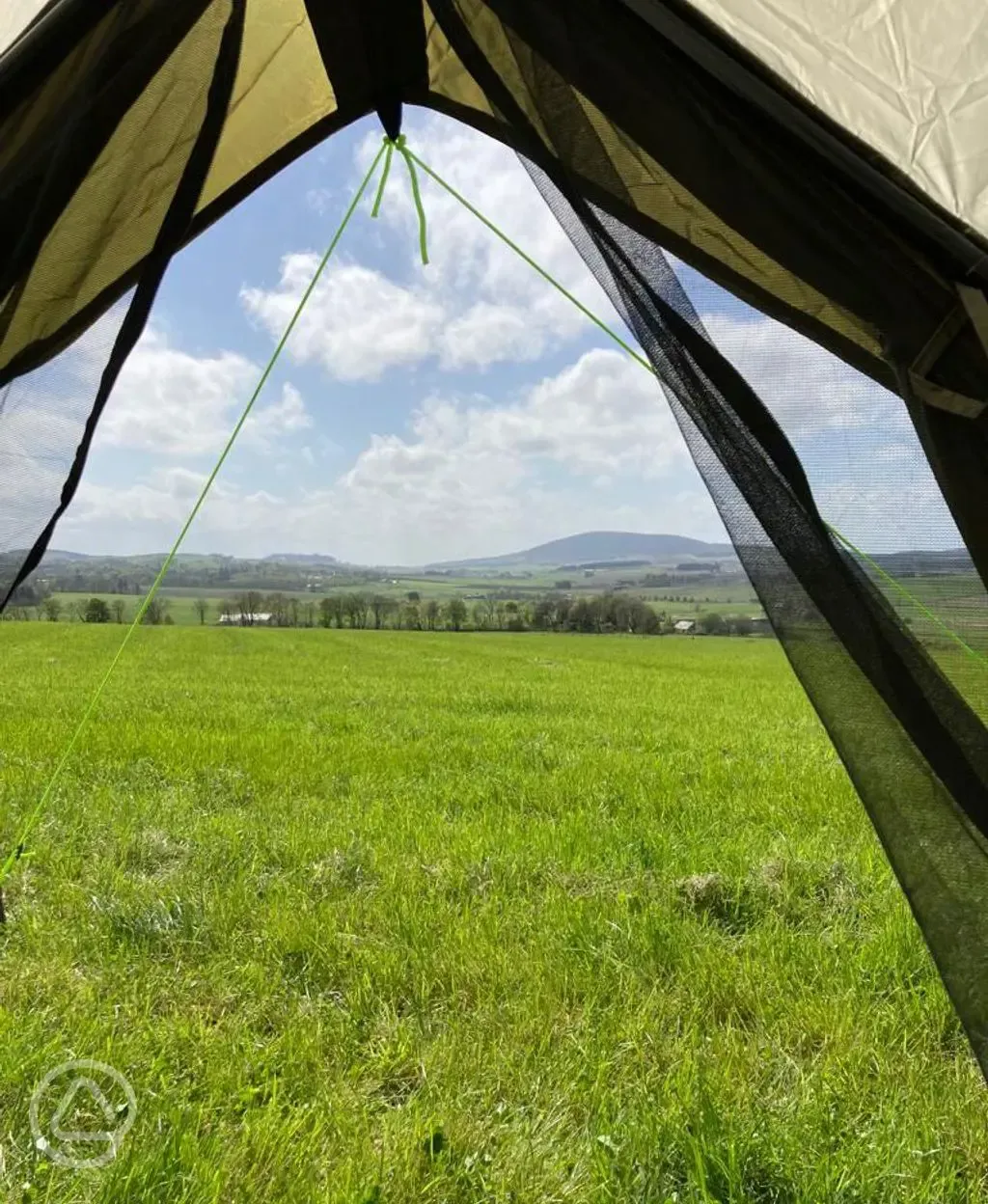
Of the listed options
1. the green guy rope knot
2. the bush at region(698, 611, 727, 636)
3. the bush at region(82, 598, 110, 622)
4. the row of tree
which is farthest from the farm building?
the green guy rope knot

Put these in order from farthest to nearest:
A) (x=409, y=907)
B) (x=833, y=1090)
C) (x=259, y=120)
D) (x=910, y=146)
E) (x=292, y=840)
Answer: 1. (x=292, y=840)
2. (x=409, y=907)
3. (x=259, y=120)
4. (x=833, y=1090)
5. (x=910, y=146)

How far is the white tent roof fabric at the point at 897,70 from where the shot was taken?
124cm

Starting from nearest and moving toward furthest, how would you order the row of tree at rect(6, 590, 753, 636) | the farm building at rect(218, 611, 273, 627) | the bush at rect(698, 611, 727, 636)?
1. the bush at rect(698, 611, 727, 636)
2. the farm building at rect(218, 611, 273, 627)
3. the row of tree at rect(6, 590, 753, 636)

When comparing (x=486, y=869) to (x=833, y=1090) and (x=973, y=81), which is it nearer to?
(x=833, y=1090)

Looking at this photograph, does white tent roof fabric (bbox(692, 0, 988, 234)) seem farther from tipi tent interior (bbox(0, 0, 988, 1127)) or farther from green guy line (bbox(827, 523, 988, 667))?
green guy line (bbox(827, 523, 988, 667))

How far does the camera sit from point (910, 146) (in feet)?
4.10

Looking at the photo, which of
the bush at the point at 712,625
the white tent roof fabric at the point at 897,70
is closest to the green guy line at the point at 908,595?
the white tent roof fabric at the point at 897,70

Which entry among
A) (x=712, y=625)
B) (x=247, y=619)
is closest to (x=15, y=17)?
(x=712, y=625)

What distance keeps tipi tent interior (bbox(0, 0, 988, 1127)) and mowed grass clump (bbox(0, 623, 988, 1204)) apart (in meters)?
0.68

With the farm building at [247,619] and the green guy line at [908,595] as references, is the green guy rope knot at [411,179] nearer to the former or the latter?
the green guy line at [908,595]

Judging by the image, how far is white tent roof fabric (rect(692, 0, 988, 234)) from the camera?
1239 mm

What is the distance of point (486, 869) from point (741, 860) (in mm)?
1031

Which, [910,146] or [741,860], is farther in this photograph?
[741,860]

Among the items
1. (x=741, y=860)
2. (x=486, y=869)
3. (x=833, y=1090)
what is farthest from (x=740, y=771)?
(x=833, y=1090)
